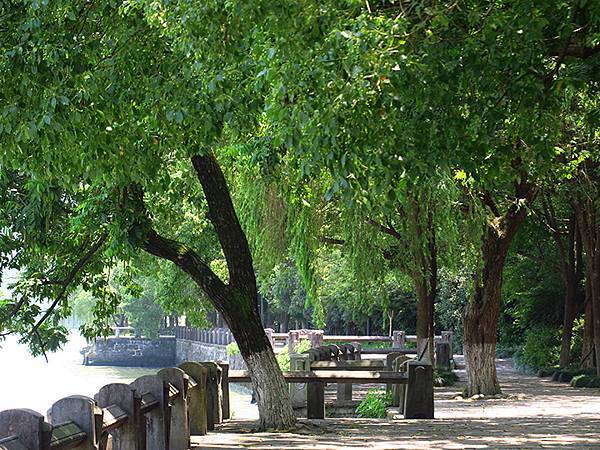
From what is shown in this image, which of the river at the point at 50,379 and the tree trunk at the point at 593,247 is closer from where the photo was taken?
the tree trunk at the point at 593,247

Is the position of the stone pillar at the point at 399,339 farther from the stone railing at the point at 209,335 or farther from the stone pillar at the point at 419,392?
the stone pillar at the point at 419,392

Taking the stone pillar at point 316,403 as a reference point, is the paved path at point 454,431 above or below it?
below

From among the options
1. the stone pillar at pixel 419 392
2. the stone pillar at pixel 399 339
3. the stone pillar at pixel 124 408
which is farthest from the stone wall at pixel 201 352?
the stone pillar at pixel 124 408

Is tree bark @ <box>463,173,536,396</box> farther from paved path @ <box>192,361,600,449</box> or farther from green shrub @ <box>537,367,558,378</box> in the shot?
green shrub @ <box>537,367,558,378</box>

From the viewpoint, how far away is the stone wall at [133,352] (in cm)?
9962

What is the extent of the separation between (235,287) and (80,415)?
6.79m

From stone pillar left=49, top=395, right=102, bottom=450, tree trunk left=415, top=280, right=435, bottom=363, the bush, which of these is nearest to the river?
the bush

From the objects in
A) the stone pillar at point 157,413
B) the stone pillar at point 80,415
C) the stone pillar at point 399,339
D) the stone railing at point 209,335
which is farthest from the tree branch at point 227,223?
the stone railing at point 209,335

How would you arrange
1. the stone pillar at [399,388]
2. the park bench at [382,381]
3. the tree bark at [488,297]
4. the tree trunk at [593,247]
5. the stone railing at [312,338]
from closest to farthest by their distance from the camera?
the park bench at [382,381]
the stone pillar at [399,388]
the tree bark at [488,297]
the tree trunk at [593,247]
the stone railing at [312,338]

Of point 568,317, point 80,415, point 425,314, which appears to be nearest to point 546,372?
point 568,317

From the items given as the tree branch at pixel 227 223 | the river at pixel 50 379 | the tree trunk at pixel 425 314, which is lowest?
the river at pixel 50 379

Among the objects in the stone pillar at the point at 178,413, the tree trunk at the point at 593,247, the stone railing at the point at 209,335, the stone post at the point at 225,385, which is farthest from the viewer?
the stone railing at the point at 209,335

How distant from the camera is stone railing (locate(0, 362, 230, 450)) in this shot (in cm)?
618

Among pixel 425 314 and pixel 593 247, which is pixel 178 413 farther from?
pixel 593 247
